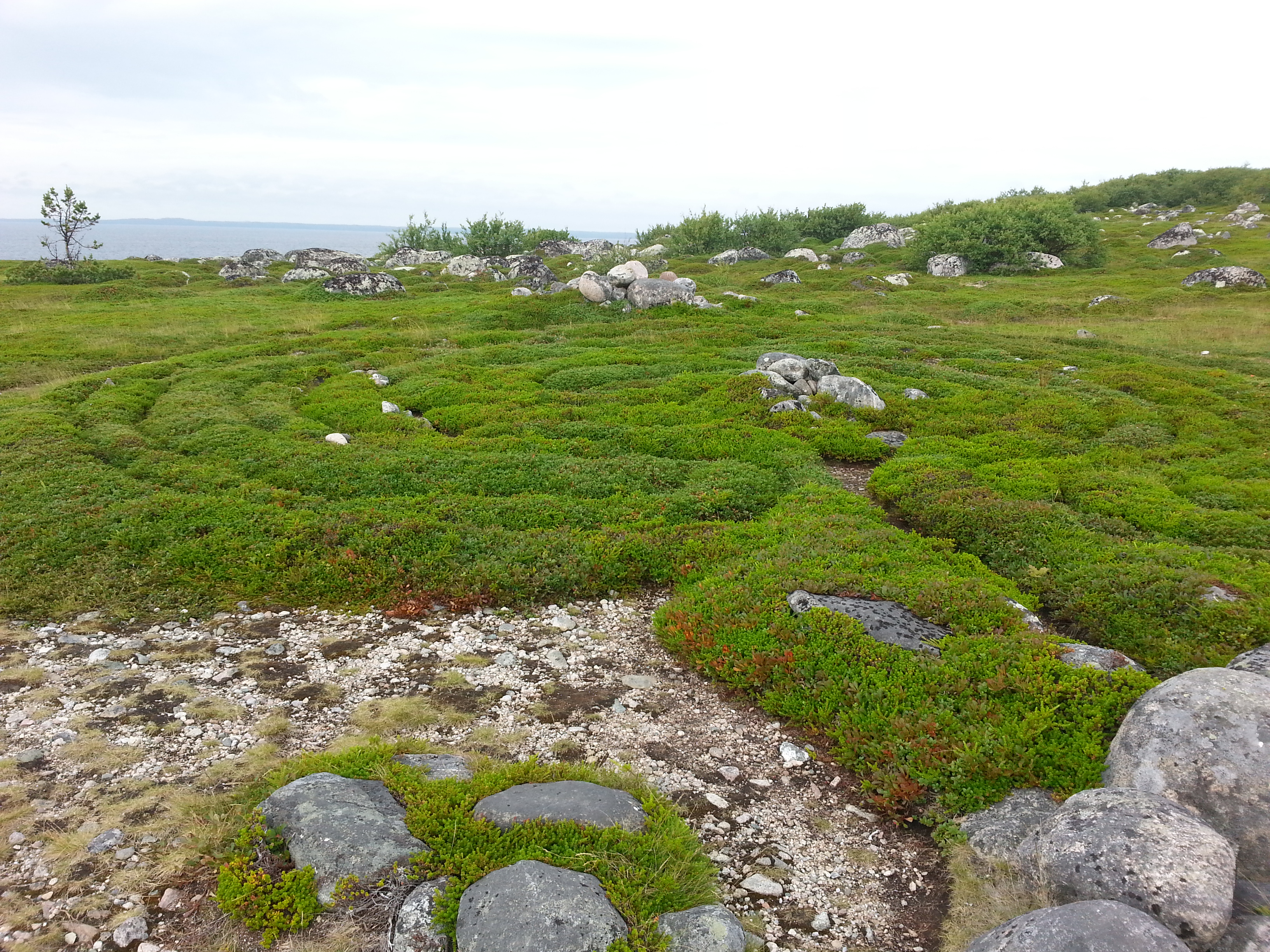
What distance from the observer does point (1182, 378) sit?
28703 mm

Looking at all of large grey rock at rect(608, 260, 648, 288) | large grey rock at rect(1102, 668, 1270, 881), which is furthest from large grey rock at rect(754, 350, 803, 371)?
large grey rock at rect(1102, 668, 1270, 881)

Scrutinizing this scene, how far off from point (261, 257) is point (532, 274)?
3347 centimetres

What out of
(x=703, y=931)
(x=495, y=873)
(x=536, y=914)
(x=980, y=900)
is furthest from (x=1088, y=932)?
(x=495, y=873)

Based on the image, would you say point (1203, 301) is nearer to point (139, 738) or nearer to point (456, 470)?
point (456, 470)

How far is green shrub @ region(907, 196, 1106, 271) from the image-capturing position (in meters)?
62.1

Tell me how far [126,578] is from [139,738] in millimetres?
5590

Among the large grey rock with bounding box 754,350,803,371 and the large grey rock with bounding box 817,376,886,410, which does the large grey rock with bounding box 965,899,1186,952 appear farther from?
the large grey rock with bounding box 754,350,803,371

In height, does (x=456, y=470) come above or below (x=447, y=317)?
below

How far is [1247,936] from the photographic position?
19.6 feet

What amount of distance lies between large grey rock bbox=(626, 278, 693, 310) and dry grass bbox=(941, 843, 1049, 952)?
3836 cm

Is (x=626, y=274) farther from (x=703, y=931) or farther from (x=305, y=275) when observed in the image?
(x=703, y=931)

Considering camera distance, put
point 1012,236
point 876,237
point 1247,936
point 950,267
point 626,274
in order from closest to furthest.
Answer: point 1247,936 < point 626,274 < point 1012,236 < point 950,267 < point 876,237

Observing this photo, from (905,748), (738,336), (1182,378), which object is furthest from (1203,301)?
(905,748)

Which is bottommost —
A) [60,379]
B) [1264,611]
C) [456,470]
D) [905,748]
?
[905,748]
